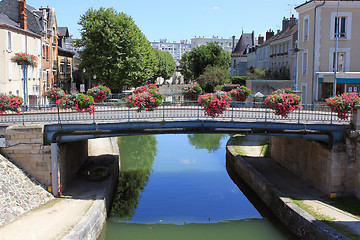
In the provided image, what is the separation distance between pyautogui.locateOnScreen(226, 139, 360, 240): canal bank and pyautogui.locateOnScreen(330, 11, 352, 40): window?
11.0 meters

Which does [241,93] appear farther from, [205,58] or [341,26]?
[205,58]

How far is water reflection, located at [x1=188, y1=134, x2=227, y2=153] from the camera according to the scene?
3491 cm

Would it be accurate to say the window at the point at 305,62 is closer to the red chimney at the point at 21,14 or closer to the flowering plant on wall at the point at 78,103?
the flowering plant on wall at the point at 78,103

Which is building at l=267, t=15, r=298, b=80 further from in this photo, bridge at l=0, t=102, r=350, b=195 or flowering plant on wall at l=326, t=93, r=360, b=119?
bridge at l=0, t=102, r=350, b=195

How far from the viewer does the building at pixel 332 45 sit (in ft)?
94.7

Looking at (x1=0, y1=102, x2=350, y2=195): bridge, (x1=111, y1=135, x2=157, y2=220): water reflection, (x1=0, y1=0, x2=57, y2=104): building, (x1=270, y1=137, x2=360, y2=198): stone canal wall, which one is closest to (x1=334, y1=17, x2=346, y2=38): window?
(x1=270, y1=137, x2=360, y2=198): stone canal wall

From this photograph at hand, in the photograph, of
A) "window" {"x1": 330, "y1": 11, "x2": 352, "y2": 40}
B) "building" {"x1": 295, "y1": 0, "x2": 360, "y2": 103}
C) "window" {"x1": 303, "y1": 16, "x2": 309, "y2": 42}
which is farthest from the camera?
"window" {"x1": 303, "y1": 16, "x2": 309, "y2": 42}

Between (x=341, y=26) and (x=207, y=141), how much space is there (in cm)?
1495

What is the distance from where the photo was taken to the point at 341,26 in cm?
2945

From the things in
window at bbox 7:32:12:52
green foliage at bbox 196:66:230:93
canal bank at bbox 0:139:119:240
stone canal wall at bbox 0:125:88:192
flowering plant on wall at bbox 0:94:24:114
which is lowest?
canal bank at bbox 0:139:119:240

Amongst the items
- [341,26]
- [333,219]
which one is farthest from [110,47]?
[333,219]

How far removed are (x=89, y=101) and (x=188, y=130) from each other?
4.24 m

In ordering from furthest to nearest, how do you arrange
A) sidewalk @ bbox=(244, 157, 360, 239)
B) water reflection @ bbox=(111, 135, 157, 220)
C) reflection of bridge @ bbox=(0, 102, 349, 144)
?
1. water reflection @ bbox=(111, 135, 157, 220)
2. reflection of bridge @ bbox=(0, 102, 349, 144)
3. sidewalk @ bbox=(244, 157, 360, 239)

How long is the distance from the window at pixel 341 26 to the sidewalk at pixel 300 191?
11.0 meters
